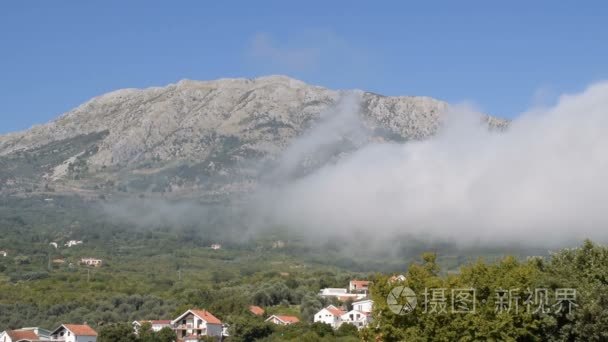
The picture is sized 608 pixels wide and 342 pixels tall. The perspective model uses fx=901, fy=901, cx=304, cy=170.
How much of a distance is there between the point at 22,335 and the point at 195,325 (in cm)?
1917

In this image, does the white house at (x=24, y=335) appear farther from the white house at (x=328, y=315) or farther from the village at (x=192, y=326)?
the white house at (x=328, y=315)

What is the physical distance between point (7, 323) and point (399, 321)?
8003 cm

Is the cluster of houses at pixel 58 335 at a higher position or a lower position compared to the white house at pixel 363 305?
lower

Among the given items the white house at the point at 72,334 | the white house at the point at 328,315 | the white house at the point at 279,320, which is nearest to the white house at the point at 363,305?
the white house at the point at 328,315

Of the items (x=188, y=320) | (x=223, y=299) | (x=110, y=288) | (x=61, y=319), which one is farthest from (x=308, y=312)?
(x=110, y=288)

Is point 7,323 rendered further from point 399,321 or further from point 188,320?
point 399,321

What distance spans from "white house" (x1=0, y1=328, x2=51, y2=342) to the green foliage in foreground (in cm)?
5543

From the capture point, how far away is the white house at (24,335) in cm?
9250

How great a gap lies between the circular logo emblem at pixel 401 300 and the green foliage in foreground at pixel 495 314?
0.17 m

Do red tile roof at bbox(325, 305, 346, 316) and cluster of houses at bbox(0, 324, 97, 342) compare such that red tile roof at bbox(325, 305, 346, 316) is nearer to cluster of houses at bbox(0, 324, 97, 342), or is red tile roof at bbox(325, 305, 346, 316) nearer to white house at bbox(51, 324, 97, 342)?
cluster of houses at bbox(0, 324, 97, 342)

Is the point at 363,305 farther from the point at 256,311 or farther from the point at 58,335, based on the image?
the point at 58,335

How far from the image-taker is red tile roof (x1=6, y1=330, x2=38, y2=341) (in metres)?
92.8

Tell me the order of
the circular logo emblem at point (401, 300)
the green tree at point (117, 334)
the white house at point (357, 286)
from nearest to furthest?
1. the circular logo emblem at point (401, 300)
2. the green tree at point (117, 334)
3. the white house at point (357, 286)

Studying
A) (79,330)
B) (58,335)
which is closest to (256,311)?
(79,330)
